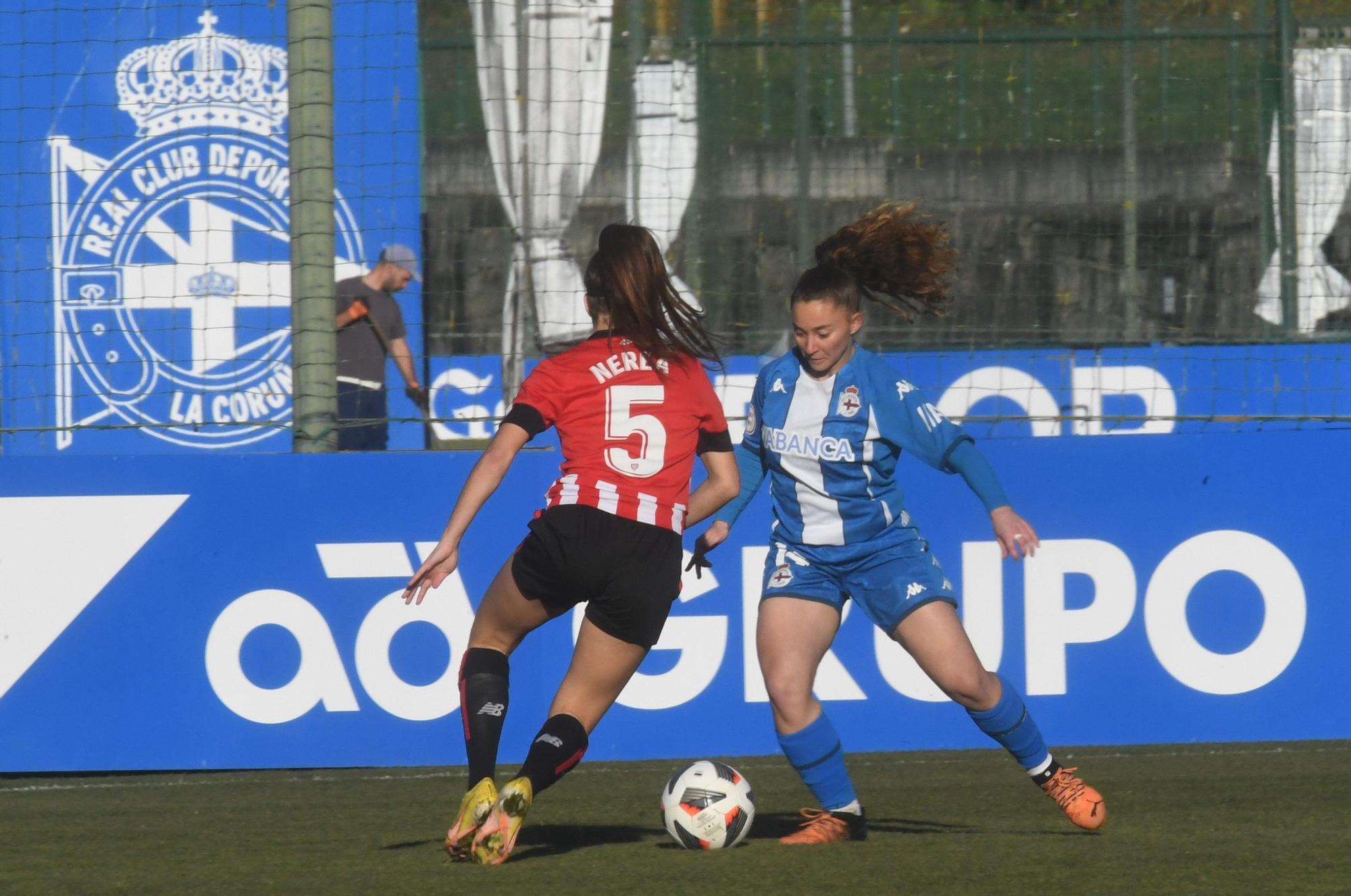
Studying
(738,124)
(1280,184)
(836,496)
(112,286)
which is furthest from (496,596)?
(738,124)

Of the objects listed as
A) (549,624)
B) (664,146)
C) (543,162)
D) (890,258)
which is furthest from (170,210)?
(890,258)

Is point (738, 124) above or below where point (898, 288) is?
above

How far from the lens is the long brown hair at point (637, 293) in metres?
4.32

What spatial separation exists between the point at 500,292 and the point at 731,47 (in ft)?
9.35

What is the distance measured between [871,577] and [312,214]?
2.76 meters

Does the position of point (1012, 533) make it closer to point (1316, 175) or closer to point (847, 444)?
point (847, 444)

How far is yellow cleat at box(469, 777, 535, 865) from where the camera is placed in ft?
13.6

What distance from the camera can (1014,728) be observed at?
15.3 feet

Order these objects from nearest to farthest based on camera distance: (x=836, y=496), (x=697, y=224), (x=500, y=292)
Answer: (x=836, y=496) → (x=500, y=292) → (x=697, y=224)

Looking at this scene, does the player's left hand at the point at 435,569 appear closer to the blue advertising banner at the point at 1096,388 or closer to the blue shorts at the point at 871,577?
→ the blue shorts at the point at 871,577

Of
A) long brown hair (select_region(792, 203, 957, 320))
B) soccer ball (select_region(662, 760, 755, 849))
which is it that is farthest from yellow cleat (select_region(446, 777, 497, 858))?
long brown hair (select_region(792, 203, 957, 320))

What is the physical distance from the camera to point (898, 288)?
16.0 feet

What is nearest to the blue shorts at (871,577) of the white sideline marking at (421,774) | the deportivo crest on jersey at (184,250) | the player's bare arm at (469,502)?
the player's bare arm at (469,502)

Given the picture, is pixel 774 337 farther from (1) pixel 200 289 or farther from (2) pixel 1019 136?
(1) pixel 200 289
